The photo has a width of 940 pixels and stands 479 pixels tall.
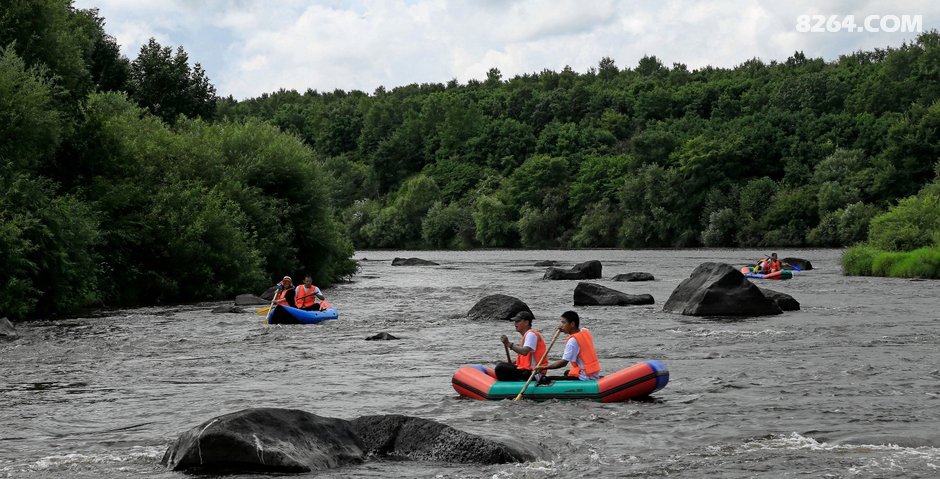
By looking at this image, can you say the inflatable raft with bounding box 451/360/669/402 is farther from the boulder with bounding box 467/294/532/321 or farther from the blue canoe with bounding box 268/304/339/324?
the blue canoe with bounding box 268/304/339/324

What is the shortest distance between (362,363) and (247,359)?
8.88 feet

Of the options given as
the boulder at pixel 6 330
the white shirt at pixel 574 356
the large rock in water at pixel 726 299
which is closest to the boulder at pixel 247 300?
the boulder at pixel 6 330

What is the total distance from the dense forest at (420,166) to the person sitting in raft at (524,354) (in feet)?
61.2

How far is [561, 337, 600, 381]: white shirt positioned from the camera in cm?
1648

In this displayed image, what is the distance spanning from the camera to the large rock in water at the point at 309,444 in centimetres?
1157

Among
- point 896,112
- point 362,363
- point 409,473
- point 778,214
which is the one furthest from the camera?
point 896,112

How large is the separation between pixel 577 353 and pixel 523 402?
1.22 metres

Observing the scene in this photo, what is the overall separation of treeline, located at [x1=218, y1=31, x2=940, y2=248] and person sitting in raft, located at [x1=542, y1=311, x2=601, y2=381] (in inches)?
3009

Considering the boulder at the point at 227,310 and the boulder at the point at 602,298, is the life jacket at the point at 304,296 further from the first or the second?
the boulder at the point at 602,298

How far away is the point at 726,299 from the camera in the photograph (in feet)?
101

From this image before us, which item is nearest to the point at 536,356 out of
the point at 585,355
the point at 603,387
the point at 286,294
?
the point at 585,355

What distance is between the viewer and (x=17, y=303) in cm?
2992

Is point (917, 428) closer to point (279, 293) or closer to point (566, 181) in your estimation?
point (279, 293)

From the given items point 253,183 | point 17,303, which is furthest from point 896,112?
point 17,303
